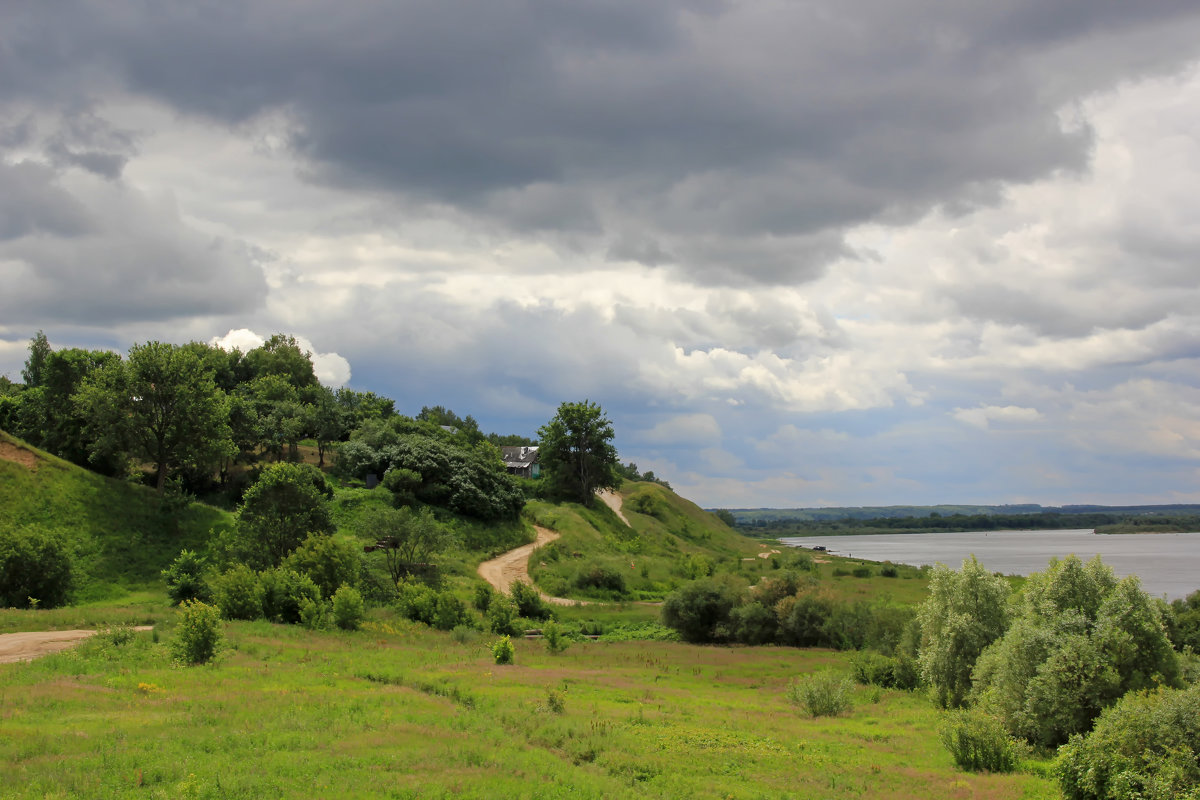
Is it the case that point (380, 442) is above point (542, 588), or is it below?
above

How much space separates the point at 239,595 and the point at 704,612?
31.4m

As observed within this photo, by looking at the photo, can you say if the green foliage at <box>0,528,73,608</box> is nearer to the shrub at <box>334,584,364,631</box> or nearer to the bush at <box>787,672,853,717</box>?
the shrub at <box>334,584,364,631</box>

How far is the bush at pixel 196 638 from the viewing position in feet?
89.0

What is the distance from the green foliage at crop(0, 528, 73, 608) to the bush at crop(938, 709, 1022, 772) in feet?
146

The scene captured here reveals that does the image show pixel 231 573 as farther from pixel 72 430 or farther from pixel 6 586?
pixel 72 430

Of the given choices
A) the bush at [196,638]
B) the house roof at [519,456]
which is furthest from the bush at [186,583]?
the house roof at [519,456]

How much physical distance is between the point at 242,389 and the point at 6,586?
63902 mm

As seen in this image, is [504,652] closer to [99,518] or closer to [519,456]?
[99,518]

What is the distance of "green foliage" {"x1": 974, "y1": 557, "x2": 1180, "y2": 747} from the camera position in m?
24.7

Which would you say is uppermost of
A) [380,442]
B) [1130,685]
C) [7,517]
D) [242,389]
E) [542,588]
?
[242,389]

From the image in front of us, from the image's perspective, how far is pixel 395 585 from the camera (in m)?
53.7

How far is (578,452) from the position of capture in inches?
4230

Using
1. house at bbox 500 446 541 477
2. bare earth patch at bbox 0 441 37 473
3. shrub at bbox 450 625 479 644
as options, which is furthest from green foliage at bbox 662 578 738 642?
house at bbox 500 446 541 477

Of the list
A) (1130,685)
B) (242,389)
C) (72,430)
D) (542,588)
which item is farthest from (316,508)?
(242,389)
